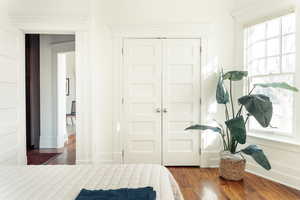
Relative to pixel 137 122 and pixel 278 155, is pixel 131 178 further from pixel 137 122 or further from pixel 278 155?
pixel 278 155

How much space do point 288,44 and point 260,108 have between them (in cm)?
113

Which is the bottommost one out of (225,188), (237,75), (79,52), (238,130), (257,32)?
(225,188)

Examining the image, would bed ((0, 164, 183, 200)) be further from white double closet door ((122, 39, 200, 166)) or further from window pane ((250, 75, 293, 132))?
window pane ((250, 75, 293, 132))

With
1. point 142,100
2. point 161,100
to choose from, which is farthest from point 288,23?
→ point 142,100

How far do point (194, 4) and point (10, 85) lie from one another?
10.3 feet

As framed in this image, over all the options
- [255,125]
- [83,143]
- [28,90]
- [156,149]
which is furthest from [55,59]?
[255,125]

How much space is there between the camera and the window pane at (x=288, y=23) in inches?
110

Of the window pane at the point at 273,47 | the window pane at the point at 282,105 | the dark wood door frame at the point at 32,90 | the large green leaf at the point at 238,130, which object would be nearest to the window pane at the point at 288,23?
the window pane at the point at 273,47

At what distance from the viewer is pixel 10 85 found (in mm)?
2896

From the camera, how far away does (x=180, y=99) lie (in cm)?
343

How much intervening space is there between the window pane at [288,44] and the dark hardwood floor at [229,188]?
6.18 ft

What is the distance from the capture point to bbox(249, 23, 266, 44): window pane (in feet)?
10.3

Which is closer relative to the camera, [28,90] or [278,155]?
[278,155]

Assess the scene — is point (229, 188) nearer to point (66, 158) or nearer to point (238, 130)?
point (238, 130)
